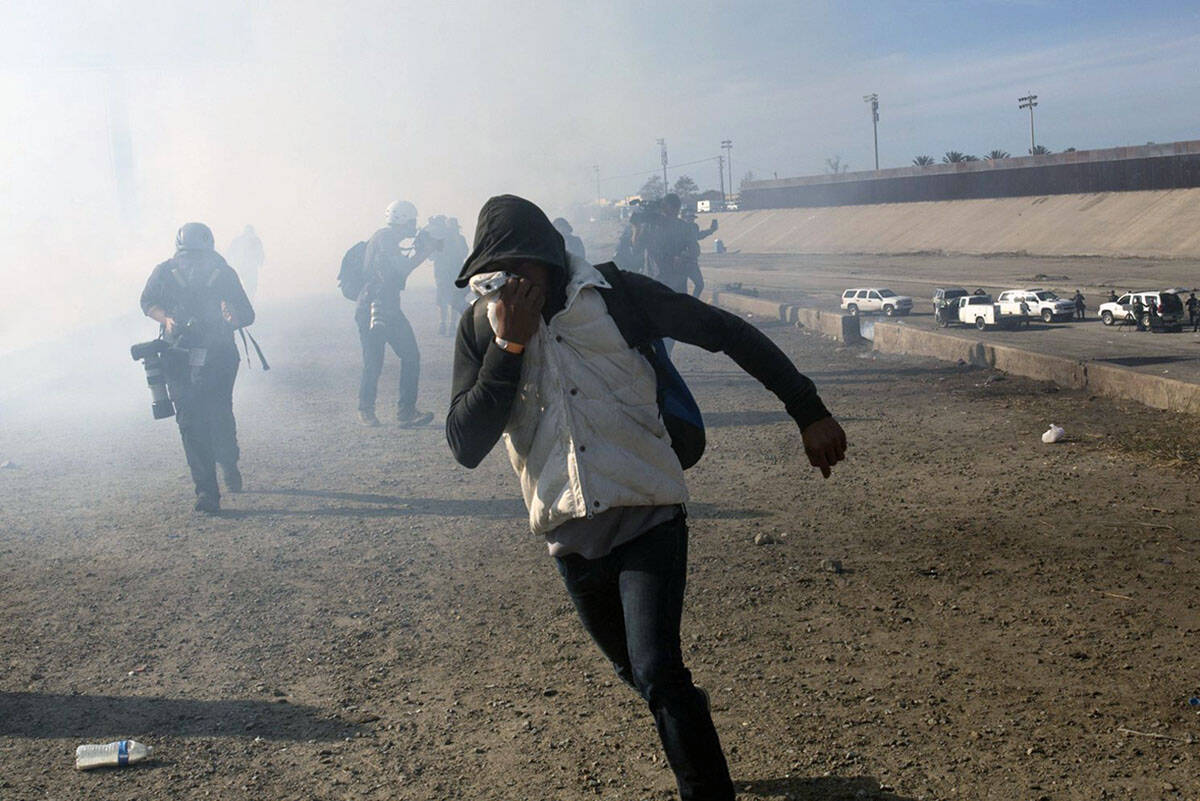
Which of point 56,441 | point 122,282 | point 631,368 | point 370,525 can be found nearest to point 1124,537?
point 631,368

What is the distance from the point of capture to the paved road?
13.0 metres

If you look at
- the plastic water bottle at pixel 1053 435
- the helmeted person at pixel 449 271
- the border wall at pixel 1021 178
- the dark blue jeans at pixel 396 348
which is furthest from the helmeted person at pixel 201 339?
the border wall at pixel 1021 178

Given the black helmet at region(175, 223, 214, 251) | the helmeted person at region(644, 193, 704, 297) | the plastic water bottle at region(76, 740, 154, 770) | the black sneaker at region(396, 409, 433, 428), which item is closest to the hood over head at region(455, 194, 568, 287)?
the plastic water bottle at region(76, 740, 154, 770)

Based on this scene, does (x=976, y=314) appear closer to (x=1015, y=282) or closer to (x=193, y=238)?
A: (x=1015, y=282)

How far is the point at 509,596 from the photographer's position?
518 cm

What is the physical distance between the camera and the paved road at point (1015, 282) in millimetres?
13031

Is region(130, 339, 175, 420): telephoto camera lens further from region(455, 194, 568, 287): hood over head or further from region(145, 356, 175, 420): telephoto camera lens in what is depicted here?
region(455, 194, 568, 287): hood over head

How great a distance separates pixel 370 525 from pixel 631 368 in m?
4.28

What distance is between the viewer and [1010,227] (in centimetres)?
4525

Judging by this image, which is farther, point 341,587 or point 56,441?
point 56,441

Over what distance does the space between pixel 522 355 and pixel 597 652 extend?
6.26 feet

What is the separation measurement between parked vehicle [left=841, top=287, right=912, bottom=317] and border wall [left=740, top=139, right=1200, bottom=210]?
21.0 metres

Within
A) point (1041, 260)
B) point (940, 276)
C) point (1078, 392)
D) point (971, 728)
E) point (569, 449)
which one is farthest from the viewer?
point (1041, 260)

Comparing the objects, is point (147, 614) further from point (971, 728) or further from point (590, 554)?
point (971, 728)
